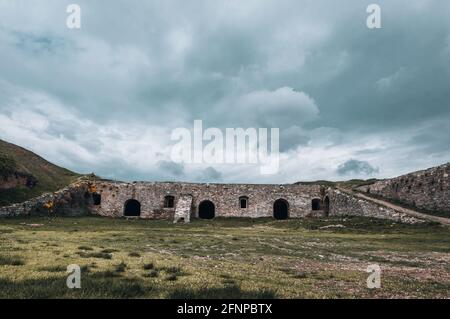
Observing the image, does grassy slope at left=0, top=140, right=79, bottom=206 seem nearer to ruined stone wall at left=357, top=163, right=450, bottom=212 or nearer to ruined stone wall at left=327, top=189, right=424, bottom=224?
ruined stone wall at left=327, top=189, right=424, bottom=224

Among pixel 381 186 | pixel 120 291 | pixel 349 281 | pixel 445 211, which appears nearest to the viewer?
pixel 120 291

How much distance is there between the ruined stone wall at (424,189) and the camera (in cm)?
3453

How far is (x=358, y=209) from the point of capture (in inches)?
1592

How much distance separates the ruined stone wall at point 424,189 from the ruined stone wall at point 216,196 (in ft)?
35.0

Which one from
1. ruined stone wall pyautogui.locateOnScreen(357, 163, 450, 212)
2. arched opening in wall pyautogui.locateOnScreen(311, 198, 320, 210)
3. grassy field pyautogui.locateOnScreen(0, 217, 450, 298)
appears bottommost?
grassy field pyautogui.locateOnScreen(0, 217, 450, 298)

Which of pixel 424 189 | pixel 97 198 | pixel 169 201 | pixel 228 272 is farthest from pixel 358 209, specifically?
pixel 97 198

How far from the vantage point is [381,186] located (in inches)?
1820

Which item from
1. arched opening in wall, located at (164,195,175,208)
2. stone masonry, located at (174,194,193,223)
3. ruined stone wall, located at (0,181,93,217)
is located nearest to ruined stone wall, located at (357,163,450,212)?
stone masonry, located at (174,194,193,223)

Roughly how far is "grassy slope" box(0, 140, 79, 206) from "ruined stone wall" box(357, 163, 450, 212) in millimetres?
42336

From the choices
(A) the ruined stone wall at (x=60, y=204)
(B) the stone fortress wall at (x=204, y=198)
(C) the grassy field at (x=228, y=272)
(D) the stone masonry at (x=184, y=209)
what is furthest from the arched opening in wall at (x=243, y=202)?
(C) the grassy field at (x=228, y=272)

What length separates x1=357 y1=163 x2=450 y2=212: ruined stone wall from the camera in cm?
3453

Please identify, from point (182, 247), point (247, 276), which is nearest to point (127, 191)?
point (182, 247)

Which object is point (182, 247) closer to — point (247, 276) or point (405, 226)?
point (247, 276)
